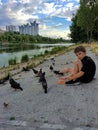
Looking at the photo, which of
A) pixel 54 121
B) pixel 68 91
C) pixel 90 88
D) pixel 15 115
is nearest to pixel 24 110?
pixel 15 115

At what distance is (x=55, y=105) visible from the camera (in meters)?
8.61

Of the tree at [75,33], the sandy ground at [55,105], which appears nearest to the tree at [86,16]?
the tree at [75,33]

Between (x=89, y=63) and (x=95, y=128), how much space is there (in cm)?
420

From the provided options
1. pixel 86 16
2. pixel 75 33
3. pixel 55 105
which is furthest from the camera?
pixel 75 33

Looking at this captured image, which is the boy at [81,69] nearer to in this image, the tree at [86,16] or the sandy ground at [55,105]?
the sandy ground at [55,105]

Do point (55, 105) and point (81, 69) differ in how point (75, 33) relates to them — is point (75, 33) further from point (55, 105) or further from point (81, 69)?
point (55, 105)

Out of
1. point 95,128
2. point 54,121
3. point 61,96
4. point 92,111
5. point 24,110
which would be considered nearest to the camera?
point 95,128

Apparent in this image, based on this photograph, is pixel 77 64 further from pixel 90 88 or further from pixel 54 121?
pixel 54 121

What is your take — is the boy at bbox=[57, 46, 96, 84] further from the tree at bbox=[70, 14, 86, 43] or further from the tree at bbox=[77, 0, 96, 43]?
the tree at bbox=[70, 14, 86, 43]

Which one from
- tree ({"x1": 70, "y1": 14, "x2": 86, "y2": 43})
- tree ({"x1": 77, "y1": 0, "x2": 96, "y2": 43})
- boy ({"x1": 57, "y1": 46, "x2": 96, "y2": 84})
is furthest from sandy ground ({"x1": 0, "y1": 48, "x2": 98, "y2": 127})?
tree ({"x1": 70, "y1": 14, "x2": 86, "y2": 43})

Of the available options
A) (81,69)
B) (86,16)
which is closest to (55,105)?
(81,69)

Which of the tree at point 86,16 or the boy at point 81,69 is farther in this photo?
the tree at point 86,16

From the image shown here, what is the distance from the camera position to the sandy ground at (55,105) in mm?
7492

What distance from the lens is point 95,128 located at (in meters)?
6.75
